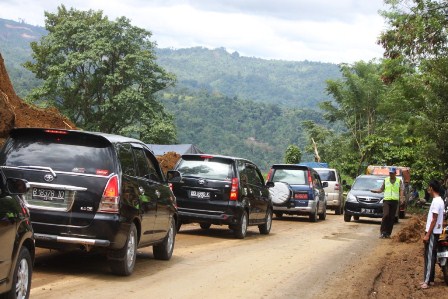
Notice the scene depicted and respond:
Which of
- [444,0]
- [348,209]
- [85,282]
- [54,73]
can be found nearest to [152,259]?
[85,282]

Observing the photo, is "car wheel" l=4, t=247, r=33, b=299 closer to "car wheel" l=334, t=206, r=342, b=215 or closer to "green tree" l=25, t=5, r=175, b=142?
"car wheel" l=334, t=206, r=342, b=215

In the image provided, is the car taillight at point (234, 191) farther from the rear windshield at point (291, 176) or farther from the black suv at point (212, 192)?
the rear windshield at point (291, 176)

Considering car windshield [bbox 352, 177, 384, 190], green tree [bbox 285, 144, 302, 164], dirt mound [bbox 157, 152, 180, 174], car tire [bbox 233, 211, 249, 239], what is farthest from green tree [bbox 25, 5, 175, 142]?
car tire [bbox 233, 211, 249, 239]

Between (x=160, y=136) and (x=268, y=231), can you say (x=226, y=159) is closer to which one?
(x=268, y=231)

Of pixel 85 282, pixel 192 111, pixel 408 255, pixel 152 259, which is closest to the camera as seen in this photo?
pixel 85 282

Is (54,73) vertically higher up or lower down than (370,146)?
higher up

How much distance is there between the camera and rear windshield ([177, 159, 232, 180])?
17.3m

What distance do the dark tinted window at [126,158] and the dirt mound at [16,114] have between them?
8053 mm

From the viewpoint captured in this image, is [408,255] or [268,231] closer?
[408,255]

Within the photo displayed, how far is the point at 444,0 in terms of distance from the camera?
1036 inches

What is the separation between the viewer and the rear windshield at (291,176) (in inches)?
1052

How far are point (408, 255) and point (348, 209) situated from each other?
12.0 metres

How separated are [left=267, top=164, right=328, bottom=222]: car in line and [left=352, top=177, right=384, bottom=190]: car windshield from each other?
6.64 ft

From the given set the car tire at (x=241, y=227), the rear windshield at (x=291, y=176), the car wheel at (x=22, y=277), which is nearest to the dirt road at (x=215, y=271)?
the car tire at (x=241, y=227)
